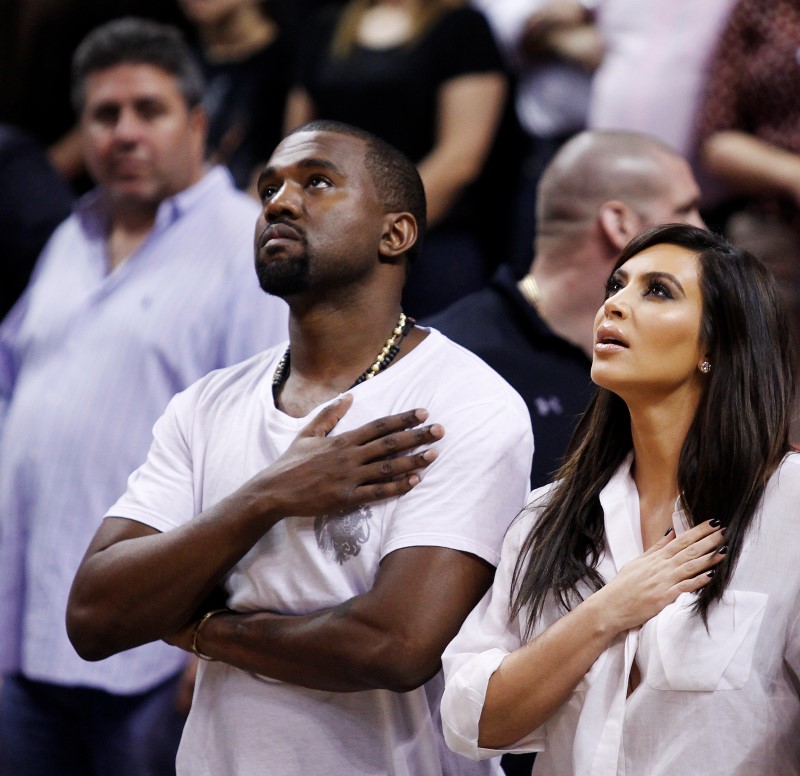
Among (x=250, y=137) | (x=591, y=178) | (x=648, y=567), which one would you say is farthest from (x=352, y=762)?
(x=250, y=137)

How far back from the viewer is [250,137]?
4.64 m

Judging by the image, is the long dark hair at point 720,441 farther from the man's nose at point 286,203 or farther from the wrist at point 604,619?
the man's nose at point 286,203

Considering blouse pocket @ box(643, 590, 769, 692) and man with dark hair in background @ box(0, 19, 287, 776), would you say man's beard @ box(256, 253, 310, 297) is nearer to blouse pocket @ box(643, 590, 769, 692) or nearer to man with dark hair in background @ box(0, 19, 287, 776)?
man with dark hair in background @ box(0, 19, 287, 776)

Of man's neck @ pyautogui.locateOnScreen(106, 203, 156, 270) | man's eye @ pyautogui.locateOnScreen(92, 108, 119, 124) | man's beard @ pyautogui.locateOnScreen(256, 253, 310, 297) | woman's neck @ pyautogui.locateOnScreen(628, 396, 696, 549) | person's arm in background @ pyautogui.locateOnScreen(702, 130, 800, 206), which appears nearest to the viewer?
woman's neck @ pyautogui.locateOnScreen(628, 396, 696, 549)

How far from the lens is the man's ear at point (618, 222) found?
3.47 m

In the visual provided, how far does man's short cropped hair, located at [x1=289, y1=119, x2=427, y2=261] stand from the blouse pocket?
0.97m

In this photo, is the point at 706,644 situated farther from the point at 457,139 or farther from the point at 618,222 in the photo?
the point at 457,139

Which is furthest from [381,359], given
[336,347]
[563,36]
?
[563,36]

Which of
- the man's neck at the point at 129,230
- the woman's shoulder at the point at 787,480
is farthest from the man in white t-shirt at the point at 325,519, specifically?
the man's neck at the point at 129,230

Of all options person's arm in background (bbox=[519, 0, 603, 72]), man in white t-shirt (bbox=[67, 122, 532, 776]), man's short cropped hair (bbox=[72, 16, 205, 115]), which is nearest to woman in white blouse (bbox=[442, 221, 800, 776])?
man in white t-shirt (bbox=[67, 122, 532, 776])

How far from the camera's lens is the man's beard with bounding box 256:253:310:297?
8.42ft

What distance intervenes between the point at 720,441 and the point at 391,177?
0.88 metres

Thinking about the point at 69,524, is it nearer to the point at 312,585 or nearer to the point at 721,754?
the point at 312,585

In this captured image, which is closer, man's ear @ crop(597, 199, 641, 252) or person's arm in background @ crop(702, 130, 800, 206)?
man's ear @ crop(597, 199, 641, 252)
